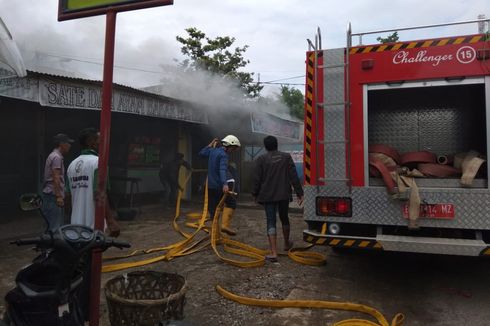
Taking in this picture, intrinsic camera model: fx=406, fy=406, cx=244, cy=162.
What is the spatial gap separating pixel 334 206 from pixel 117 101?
5.53m

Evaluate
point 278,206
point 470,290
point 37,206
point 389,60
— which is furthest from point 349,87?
point 37,206

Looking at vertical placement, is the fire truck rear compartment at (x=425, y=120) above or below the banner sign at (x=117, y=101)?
below

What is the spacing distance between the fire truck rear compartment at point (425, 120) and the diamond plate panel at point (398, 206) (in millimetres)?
1038

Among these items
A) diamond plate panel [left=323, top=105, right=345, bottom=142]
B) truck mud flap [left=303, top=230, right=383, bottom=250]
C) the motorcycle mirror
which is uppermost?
diamond plate panel [left=323, top=105, right=345, bottom=142]

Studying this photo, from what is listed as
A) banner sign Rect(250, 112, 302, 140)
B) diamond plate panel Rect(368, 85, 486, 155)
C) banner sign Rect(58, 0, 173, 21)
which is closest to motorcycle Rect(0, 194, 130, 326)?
banner sign Rect(58, 0, 173, 21)

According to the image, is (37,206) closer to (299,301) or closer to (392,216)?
(299,301)

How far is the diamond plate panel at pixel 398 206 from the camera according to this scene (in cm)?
387

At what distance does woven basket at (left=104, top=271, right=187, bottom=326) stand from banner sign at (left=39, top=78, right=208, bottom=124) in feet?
15.4

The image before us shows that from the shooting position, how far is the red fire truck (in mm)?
3912

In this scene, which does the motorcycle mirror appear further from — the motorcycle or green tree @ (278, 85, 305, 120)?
green tree @ (278, 85, 305, 120)

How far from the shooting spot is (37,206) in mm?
2197

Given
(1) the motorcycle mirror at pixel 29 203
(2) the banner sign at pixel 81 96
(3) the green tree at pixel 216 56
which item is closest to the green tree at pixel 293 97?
(3) the green tree at pixel 216 56

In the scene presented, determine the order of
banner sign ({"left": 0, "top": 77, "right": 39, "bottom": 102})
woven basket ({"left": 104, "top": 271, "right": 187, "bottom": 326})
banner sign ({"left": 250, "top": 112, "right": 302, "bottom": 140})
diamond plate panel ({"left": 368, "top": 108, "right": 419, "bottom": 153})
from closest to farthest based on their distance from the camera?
woven basket ({"left": 104, "top": 271, "right": 187, "bottom": 326}) → diamond plate panel ({"left": 368, "top": 108, "right": 419, "bottom": 153}) → banner sign ({"left": 0, "top": 77, "right": 39, "bottom": 102}) → banner sign ({"left": 250, "top": 112, "right": 302, "bottom": 140})

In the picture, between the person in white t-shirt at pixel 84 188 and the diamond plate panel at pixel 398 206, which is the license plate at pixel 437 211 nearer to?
the diamond plate panel at pixel 398 206
